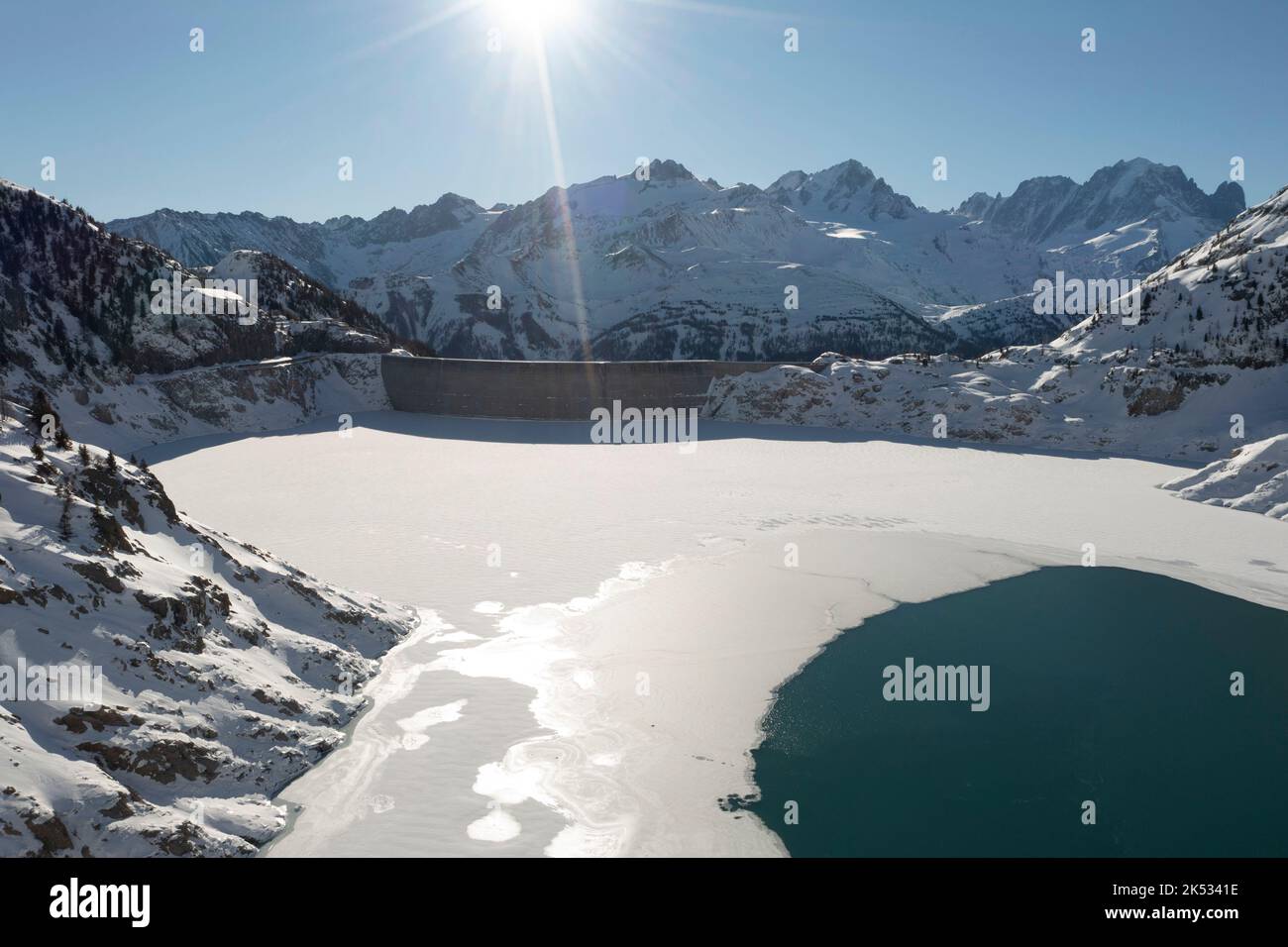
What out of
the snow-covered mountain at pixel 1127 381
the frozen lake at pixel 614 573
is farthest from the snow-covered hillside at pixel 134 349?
the snow-covered mountain at pixel 1127 381

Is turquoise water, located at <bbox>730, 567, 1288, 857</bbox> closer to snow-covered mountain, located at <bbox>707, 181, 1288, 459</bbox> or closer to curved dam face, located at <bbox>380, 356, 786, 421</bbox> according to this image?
snow-covered mountain, located at <bbox>707, 181, 1288, 459</bbox>

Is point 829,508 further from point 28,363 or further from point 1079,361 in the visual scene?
point 28,363

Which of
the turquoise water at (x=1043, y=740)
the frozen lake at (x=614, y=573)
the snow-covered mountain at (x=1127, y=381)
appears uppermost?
the snow-covered mountain at (x=1127, y=381)

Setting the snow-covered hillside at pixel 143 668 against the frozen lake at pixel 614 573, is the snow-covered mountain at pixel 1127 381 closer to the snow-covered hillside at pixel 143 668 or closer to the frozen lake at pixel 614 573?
the frozen lake at pixel 614 573

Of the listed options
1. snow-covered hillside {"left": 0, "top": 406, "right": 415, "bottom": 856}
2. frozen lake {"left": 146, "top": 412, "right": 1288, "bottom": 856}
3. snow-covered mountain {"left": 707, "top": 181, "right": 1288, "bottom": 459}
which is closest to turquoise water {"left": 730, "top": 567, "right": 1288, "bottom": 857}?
frozen lake {"left": 146, "top": 412, "right": 1288, "bottom": 856}

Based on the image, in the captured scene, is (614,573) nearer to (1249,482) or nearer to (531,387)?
(1249,482)

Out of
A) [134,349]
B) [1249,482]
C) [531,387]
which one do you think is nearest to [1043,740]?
[1249,482]
